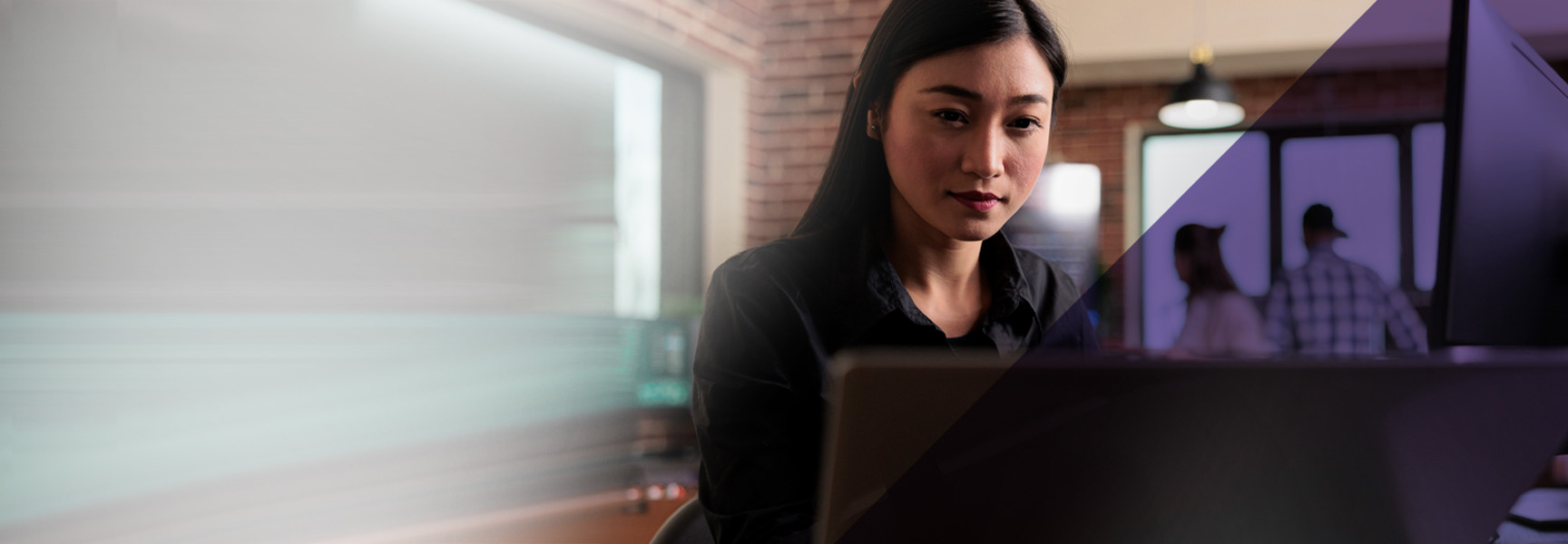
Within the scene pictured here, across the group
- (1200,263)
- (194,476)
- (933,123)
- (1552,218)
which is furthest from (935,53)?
(1200,263)

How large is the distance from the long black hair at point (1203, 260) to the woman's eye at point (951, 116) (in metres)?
3.23

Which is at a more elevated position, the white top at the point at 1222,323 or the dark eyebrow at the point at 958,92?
the dark eyebrow at the point at 958,92

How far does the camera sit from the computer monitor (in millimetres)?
788

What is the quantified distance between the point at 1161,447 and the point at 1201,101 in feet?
12.6

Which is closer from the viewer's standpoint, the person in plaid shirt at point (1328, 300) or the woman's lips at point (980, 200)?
the woman's lips at point (980, 200)

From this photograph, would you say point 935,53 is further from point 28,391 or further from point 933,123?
point 28,391

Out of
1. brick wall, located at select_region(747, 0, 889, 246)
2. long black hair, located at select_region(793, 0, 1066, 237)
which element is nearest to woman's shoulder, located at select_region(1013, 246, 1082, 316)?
long black hair, located at select_region(793, 0, 1066, 237)

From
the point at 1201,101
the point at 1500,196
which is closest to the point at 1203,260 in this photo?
the point at 1201,101

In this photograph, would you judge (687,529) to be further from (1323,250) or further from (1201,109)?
(1201,109)

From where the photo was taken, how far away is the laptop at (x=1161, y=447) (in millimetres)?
447

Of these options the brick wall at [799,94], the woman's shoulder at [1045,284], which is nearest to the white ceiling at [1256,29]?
the brick wall at [799,94]

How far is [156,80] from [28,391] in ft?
1.95

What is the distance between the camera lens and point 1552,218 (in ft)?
2.88

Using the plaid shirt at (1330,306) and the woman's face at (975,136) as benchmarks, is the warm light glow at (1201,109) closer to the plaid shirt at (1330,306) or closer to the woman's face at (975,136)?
the plaid shirt at (1330,306)
